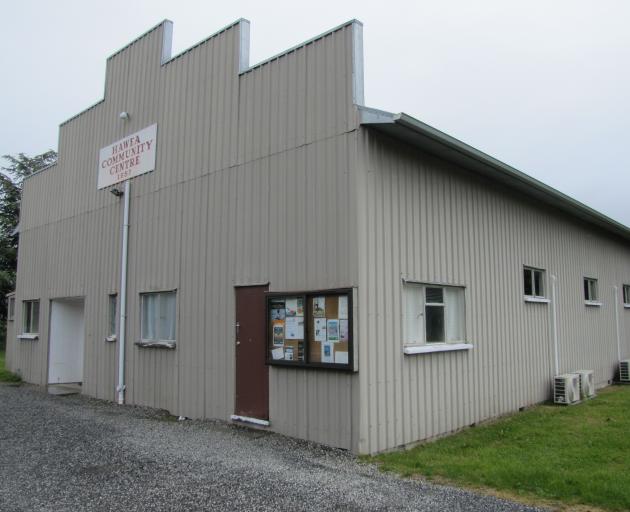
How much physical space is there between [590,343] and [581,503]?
9692mm

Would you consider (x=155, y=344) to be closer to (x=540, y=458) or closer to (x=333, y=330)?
(x=333, y=330)

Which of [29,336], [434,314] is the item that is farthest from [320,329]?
[29,336]

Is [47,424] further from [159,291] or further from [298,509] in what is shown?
[298,509]

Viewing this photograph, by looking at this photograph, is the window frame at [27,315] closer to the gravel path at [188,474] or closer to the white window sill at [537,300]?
the gravel path at [188,474]

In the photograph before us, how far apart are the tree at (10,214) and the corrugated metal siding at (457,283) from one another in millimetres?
26708

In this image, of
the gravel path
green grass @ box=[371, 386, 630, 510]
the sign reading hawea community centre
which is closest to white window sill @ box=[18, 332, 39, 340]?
the sign reading hawea community centre

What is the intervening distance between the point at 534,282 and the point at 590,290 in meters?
4.01

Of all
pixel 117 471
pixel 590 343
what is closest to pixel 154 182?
pixel 117 471

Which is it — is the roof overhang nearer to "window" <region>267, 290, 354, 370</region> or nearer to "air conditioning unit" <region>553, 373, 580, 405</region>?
"window" <region>267, 290, 354, 370</region>

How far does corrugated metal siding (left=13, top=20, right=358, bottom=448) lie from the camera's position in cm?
796

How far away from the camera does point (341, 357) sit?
7.54 metres

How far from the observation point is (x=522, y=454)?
739cm

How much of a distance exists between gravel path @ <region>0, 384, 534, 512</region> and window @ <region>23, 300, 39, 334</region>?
6786 millimetres

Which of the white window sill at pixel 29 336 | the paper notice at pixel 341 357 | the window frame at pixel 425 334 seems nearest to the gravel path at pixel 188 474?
the paper notice at pixel 341 357
